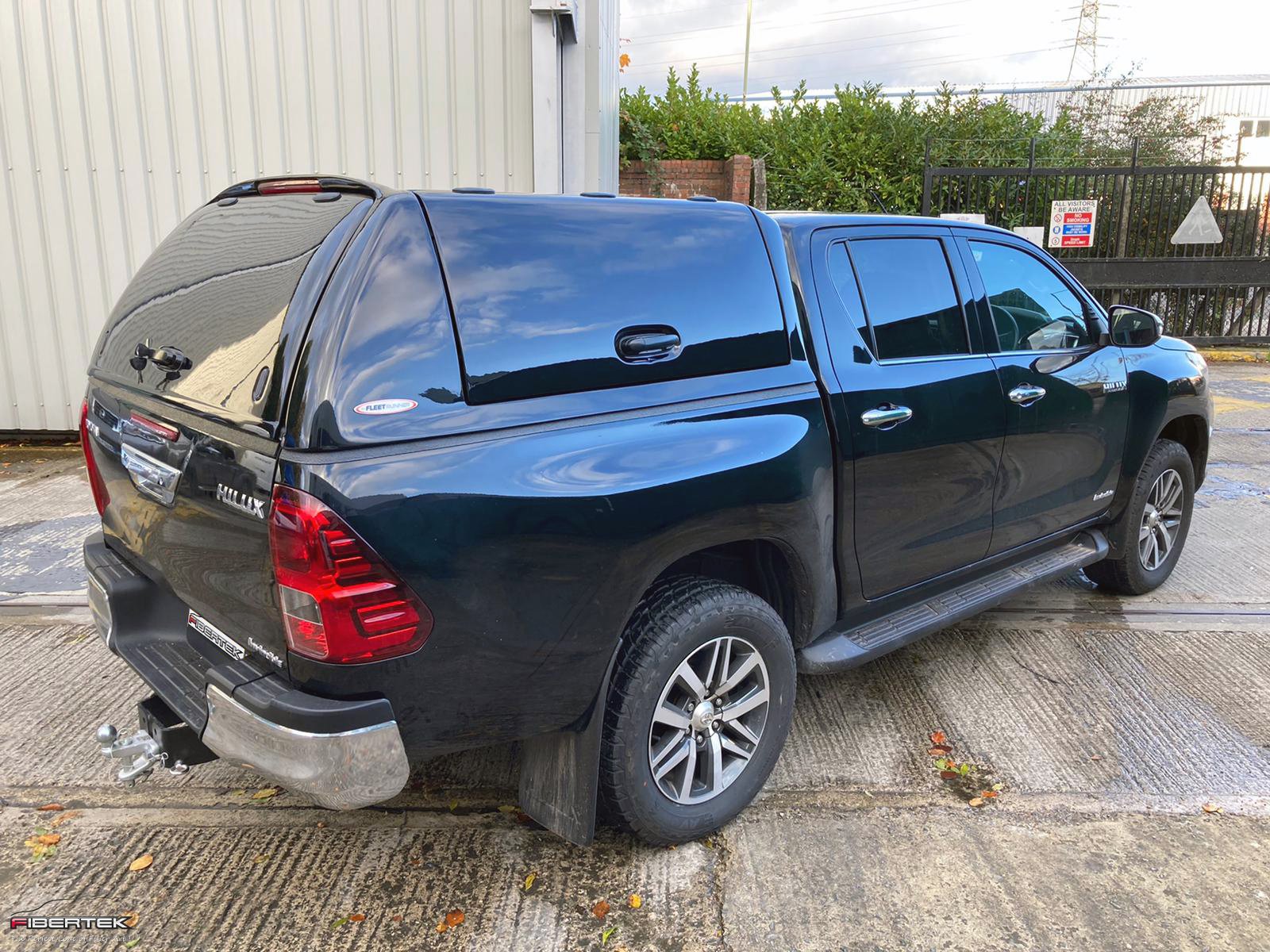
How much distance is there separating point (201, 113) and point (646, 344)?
6.16 metres

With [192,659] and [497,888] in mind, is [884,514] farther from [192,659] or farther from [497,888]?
[192,659]

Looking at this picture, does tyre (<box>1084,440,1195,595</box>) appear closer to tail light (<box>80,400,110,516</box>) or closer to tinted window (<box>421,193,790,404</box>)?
tinted window (<box>421,193,790,404</box>)

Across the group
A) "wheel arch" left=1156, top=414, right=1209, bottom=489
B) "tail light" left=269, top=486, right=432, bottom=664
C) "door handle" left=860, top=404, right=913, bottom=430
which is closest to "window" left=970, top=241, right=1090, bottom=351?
"door handle" left=860, top=404, right=913, bottom=430

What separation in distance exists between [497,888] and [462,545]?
1.16m

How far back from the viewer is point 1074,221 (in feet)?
41.9

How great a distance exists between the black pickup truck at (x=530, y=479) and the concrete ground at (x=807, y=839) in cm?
26

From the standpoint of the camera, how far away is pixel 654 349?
2.58m

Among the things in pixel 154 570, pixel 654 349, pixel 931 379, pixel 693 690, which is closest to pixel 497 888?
pixel 693 690

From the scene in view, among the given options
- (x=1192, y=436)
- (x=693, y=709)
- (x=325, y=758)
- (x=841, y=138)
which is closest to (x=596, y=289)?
(x=693, y=709)

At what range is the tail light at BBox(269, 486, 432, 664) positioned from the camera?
2.01 meters

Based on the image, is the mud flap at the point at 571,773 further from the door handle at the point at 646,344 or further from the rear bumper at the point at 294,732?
the door handle at the point at 646,344

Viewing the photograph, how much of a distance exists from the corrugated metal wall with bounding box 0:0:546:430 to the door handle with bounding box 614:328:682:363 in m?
4.92

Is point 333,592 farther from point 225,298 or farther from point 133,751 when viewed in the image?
point 225,298

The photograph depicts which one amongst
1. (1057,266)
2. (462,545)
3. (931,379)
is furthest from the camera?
(1057,266)
